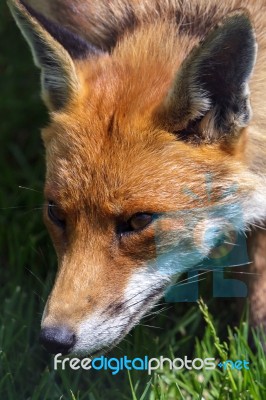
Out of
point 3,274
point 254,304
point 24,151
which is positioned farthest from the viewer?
point 24,151

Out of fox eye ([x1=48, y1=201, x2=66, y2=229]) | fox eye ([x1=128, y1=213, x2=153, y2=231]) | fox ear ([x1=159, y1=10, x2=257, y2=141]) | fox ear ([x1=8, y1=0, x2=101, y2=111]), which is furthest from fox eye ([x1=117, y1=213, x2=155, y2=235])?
fox ear ([x1=8, y1=0, x2=101, y2=111])

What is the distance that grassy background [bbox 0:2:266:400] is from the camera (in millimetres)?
3471

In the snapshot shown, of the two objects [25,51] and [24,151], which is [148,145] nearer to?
[24,151]

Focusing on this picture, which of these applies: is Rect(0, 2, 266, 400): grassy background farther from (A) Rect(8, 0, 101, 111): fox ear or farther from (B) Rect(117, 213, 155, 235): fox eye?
(A) Rect(8, 0, 101, 111): fox ear

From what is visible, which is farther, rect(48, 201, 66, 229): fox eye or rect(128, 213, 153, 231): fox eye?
rect(48, 201, 66, 229): fox eye

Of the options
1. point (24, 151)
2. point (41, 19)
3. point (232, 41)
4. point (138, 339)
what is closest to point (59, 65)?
point (41, 19)

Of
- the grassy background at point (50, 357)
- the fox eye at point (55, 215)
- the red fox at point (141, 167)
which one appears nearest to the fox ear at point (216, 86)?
the red fox at point (141, 167)

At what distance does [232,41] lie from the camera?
3.10 metres

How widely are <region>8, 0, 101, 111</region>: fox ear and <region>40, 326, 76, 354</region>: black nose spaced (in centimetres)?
107

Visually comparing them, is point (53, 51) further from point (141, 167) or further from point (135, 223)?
point (135, 223)

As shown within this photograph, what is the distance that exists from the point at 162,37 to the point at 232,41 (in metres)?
0.68

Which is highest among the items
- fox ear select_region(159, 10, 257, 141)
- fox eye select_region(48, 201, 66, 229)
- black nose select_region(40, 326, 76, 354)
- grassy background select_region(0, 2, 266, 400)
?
fox ear select_region(159, 10, 257, 141)

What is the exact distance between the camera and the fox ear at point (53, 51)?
3.45 metres

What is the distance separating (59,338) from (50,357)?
0.78m
